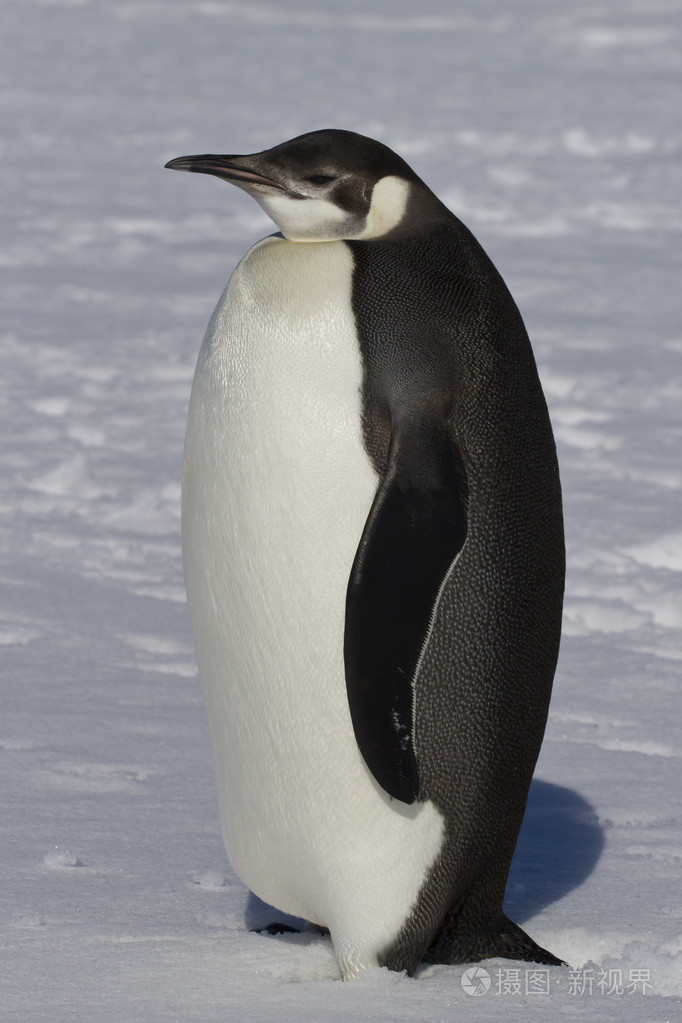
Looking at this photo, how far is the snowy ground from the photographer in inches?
87.3

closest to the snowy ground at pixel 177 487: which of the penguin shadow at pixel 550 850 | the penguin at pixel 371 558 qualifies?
the penguin shadow at pixel 550 850

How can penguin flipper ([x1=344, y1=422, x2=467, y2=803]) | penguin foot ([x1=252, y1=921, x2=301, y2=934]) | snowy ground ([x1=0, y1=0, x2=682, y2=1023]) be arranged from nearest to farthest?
1. penguin flipper ([x1=344, y1=422, x2=467, y2=803])
2. snowy ground ([x1=0, y1=0, x2=682, y2=1023])
3. penguin foot ([x1=252, y1=921, x2=301, y2=934])

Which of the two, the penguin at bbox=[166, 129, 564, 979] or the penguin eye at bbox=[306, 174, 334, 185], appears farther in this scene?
the penguin eye at bbox=[306, 174, 334, 185]

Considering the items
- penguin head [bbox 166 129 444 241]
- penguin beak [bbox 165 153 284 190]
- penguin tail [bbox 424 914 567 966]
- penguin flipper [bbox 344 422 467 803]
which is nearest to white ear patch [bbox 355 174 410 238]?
penguin head [bbox 166 129 444 241]

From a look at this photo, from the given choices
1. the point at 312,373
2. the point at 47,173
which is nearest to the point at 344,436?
the point at 312,373

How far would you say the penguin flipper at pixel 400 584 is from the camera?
2045 mm

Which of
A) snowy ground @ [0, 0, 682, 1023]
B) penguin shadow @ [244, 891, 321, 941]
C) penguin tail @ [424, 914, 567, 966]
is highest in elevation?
snowy ground @ [0, 0, 682, 1023]

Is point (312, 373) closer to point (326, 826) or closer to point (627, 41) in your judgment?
point (326, 826)

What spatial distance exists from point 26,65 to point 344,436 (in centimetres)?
1326

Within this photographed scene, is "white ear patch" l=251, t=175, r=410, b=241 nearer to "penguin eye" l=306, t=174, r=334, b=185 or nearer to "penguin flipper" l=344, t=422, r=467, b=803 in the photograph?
"penguin eye" l=306, t=174, r=334, b=185

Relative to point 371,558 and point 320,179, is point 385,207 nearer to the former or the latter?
point 320,179

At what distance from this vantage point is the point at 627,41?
15.6 m

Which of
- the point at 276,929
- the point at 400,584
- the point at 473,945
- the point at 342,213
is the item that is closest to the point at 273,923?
the point at 276,929

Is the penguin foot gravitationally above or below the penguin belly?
below
